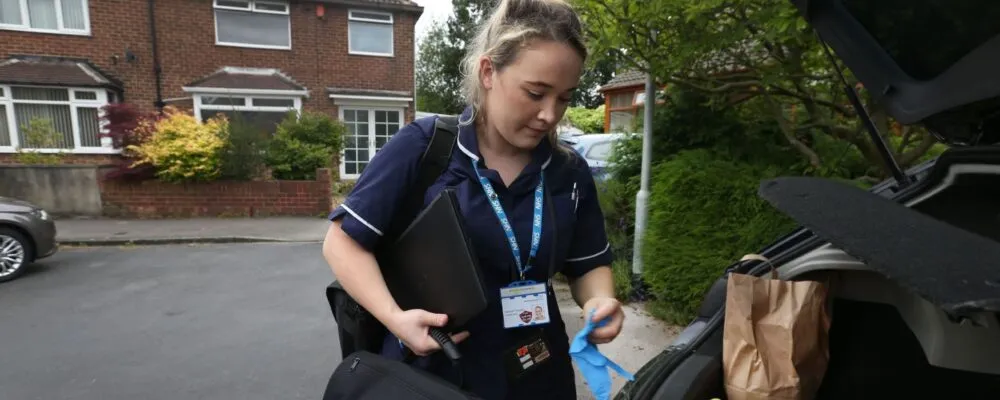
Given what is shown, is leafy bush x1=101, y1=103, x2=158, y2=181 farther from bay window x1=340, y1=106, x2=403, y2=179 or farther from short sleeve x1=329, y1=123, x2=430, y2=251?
short sleeve x1=329, y1=123, x2=430, y2=251


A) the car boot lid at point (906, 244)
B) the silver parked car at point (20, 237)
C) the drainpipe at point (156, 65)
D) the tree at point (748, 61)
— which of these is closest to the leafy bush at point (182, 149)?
the silver parked car at point (20, 237)

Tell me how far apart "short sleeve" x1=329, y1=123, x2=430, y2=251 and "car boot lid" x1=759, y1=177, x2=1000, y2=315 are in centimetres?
86

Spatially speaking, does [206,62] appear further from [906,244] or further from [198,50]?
[906,244]

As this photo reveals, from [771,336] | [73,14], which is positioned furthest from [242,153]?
[771,336]

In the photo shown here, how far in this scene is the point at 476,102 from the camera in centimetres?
156

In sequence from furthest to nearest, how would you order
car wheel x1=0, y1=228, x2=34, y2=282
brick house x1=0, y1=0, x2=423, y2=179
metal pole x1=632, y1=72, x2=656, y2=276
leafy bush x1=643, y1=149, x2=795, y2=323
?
brick house x1=0, y1=0, x2=423, y2=179 < car wheel x1=0, y1=228, x2=34, y2=282 < metal pole x1=632, y1=72, x2=656, y2=276 < leafy bush x1=643, y1=149, x2=795, y2=323

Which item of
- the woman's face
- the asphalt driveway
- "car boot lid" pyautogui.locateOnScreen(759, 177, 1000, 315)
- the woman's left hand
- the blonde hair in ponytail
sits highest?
the blonde hair in ponytail

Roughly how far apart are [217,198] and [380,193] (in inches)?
437

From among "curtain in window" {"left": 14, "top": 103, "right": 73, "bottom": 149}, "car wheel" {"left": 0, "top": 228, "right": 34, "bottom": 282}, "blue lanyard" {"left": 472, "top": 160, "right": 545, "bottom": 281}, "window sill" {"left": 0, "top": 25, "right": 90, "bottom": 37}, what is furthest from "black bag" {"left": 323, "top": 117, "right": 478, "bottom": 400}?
"window sill" {"left": 0, "top": 25, "right": 90, "bottom": 37}

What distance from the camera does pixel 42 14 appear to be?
13844 mm

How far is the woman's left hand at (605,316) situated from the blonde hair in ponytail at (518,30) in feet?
2.02

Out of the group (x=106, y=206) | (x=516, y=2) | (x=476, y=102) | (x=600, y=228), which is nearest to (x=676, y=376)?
(x=600, y=228)

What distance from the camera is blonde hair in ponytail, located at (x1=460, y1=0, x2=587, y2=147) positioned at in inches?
53.9

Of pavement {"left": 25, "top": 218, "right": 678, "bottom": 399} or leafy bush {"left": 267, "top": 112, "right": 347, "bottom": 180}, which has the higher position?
leafy bush {"left": 267, "top": 112, "right": 347, "bottom": 180}
